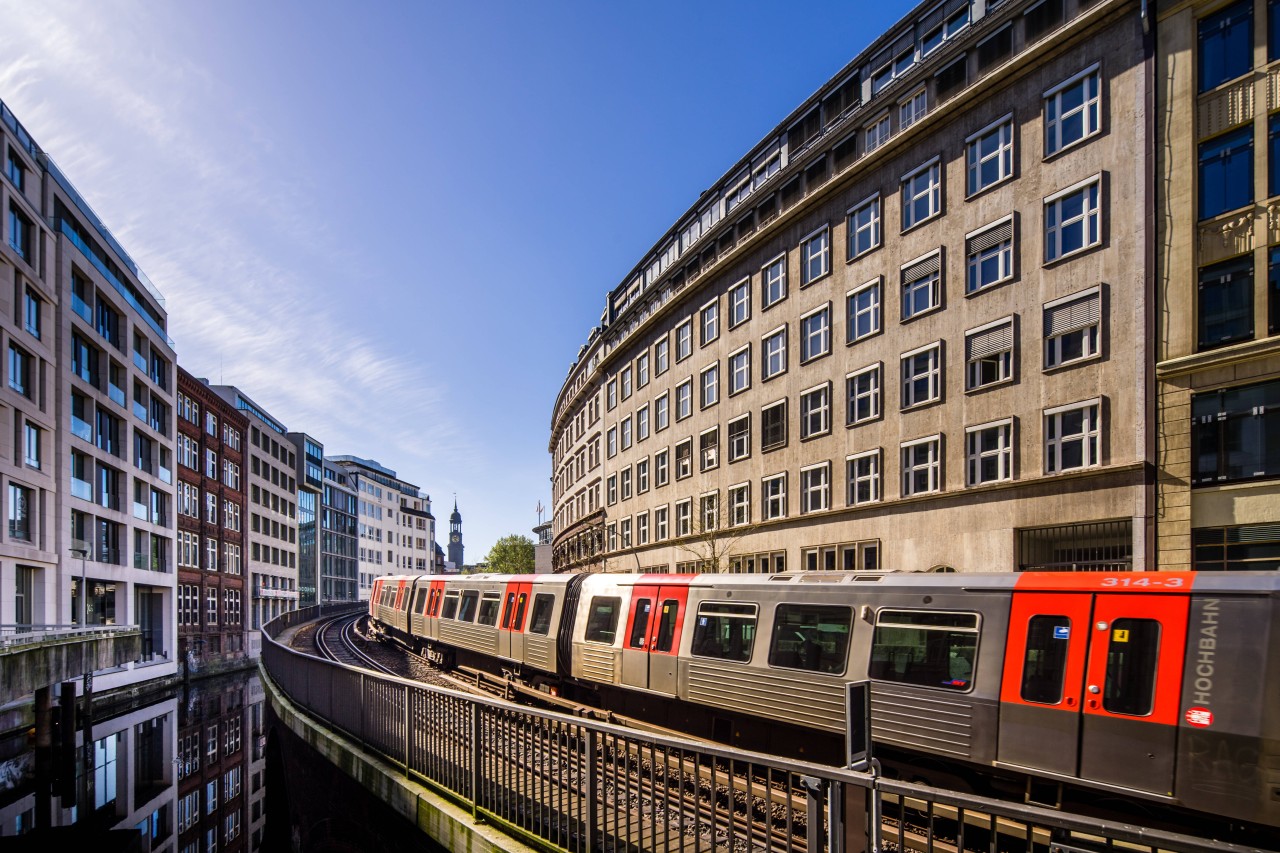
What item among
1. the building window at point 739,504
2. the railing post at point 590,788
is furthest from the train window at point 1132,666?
the building window at point 739,504

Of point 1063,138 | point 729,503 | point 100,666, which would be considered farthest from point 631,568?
point 1063,138

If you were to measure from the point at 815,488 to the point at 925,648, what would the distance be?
806 inches

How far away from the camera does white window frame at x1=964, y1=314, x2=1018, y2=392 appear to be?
2364 centimetres

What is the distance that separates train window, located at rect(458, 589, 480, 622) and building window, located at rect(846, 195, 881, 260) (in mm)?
16618

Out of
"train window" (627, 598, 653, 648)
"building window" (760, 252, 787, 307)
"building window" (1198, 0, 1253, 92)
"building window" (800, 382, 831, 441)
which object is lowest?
"train window" (627, 598, 653, 648)

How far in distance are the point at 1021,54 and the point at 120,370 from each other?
4099cm

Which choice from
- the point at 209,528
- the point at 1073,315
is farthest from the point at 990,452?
the point at 209,528

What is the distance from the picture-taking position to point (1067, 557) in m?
21.7

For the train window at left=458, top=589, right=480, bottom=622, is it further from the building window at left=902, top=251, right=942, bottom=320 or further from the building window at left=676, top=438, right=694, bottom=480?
the building window at left=676, top=438, right=694, bottom=480

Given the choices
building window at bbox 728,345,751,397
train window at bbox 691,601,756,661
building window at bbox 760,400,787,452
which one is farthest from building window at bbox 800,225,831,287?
train window at bbox 691,601,756,661

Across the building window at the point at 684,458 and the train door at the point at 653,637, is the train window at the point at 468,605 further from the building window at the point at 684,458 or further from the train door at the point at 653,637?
the building window at the point at 684,458

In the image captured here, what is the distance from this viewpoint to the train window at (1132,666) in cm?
838

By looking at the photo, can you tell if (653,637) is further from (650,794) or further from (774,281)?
(774,281)

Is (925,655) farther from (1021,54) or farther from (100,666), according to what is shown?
(100,666)
